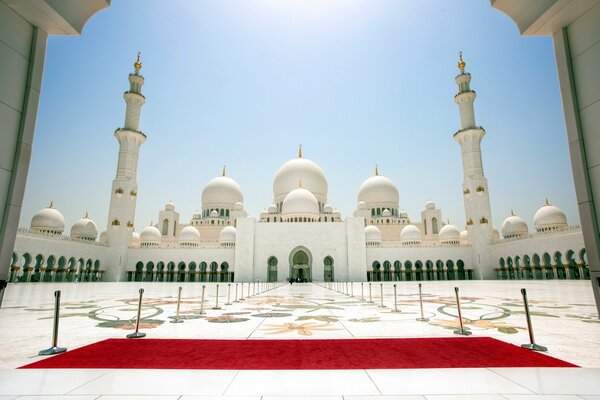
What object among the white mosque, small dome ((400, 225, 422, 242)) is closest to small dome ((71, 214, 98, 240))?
the white mosque

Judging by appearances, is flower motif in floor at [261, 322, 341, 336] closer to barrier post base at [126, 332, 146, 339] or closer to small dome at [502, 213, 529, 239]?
barrier post base at [126, 332, 146, 339]

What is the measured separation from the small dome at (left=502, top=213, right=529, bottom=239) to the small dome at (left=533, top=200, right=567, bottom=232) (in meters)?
2.11

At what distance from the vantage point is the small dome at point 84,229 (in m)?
32.8

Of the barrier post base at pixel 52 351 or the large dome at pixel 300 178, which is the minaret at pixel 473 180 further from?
the barrier post base at pixel 52 351

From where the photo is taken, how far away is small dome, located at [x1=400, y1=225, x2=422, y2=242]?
117 ft

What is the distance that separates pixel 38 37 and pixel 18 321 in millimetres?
4744

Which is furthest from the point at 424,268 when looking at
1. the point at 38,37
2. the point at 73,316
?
the point at 38,37

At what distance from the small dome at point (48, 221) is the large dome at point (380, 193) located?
31070mm

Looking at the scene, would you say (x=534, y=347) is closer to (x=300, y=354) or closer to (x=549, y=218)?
(x=300, y=354)

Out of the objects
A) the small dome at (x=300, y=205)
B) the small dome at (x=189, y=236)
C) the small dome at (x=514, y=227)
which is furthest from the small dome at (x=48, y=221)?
the small dome at (x=514, y=227)

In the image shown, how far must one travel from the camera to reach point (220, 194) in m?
41.8

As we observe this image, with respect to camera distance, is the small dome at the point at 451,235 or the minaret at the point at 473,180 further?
the small dome at the point at 451,235

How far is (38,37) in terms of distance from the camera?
12.2ft

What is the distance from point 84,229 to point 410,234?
32.1 m
